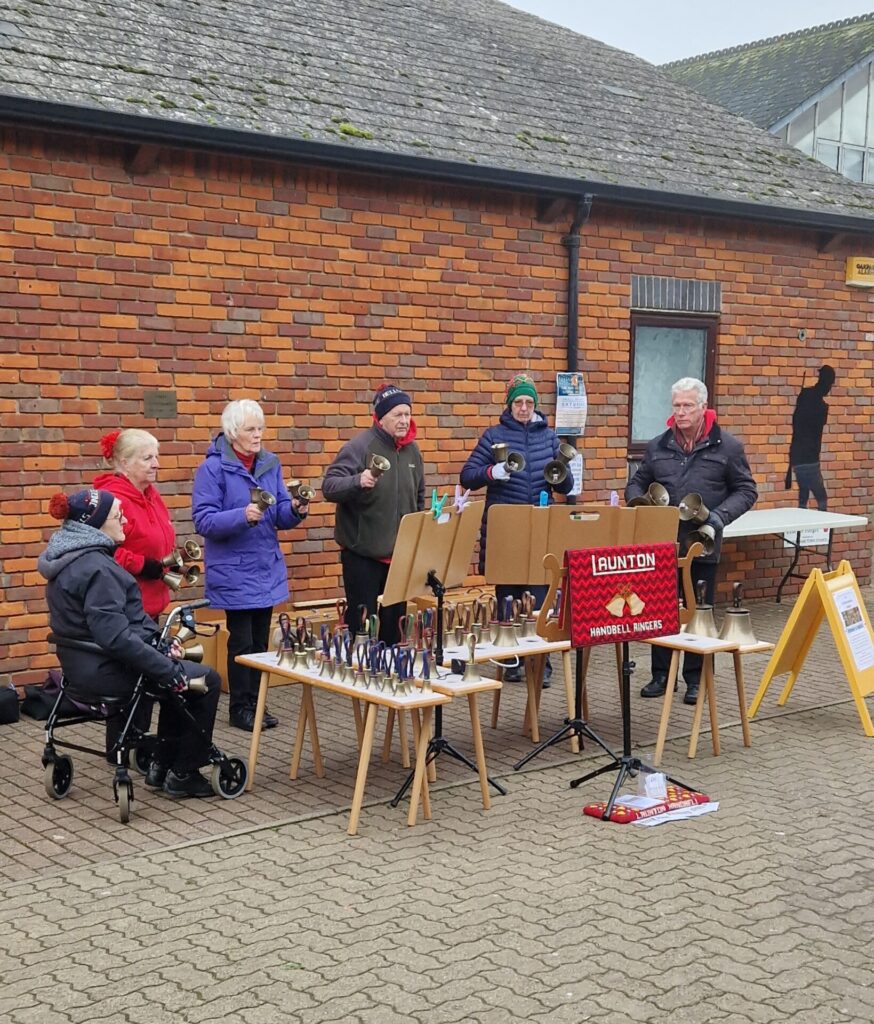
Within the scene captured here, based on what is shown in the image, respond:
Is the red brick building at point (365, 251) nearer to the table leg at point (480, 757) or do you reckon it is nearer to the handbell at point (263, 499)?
the handbell at point (263, 499)

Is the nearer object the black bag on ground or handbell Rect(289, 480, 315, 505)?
handbell Rect(289, 480, 315, 505)

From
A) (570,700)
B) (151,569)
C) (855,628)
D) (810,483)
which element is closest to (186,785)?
(151,569)

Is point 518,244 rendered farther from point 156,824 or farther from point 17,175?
point 156,824

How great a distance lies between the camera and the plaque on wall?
870 centimetres

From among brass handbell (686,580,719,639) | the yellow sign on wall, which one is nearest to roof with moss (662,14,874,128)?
the yellow sign on wall

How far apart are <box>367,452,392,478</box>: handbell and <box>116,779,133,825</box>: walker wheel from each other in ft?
7.38

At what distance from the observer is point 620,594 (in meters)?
6.46

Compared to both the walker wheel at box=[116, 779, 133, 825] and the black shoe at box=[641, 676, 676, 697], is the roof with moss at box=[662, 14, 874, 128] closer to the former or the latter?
the black shoe at box=[641, 676, 676, 697]

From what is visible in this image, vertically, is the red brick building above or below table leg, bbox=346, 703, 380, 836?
above

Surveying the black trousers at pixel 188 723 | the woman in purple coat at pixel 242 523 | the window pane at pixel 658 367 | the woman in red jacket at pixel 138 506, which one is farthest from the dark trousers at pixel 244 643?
the window pane at pixel 658 367

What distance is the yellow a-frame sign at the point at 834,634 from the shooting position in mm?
8109

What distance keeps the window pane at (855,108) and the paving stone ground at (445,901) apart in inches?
532

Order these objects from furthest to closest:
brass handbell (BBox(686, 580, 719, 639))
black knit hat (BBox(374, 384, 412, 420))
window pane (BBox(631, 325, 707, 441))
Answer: window pane (BBox(631, 325, 707, 441))
black knit hat (BBox(374, 384, 412, 420))
brass handbell (BBox(686, 580, 719, 639))

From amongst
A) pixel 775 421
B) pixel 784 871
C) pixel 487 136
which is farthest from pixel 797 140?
pixel 784 871
